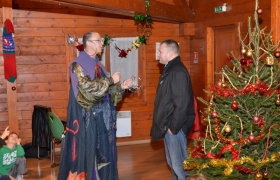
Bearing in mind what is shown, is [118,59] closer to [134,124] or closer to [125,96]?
A: [125,96]

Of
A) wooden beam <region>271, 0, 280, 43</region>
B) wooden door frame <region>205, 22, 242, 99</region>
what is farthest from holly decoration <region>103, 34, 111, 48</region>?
wooden beam <region>271, 0, 280, 43</region>

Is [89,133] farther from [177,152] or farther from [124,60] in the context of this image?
[124,60]

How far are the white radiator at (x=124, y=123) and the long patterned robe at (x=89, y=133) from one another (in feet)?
9.15

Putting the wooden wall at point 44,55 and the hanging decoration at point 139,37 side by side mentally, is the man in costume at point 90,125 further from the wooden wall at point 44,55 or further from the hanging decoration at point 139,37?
the wooden wall at point 44,55

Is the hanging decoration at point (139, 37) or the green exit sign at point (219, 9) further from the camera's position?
the hanging decoration at point (139, 37)

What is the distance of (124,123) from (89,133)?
3.00m

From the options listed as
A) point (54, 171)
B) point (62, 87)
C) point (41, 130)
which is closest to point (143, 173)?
point (54, 171)

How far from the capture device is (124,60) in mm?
6605

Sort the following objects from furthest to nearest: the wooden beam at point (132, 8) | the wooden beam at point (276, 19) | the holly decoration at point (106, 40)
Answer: the holly decoration at point (106, 40)
the wooden beam at point (132, 8)
the wooden beam at point (276, 19)

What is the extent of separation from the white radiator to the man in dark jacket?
119 inches

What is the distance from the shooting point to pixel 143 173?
5023mm

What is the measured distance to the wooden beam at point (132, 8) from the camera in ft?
14.7

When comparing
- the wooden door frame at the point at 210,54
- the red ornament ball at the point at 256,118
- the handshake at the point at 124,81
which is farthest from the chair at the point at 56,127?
the red ornament ball at the point at 256,118

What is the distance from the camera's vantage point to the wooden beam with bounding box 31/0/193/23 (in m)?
4.48
